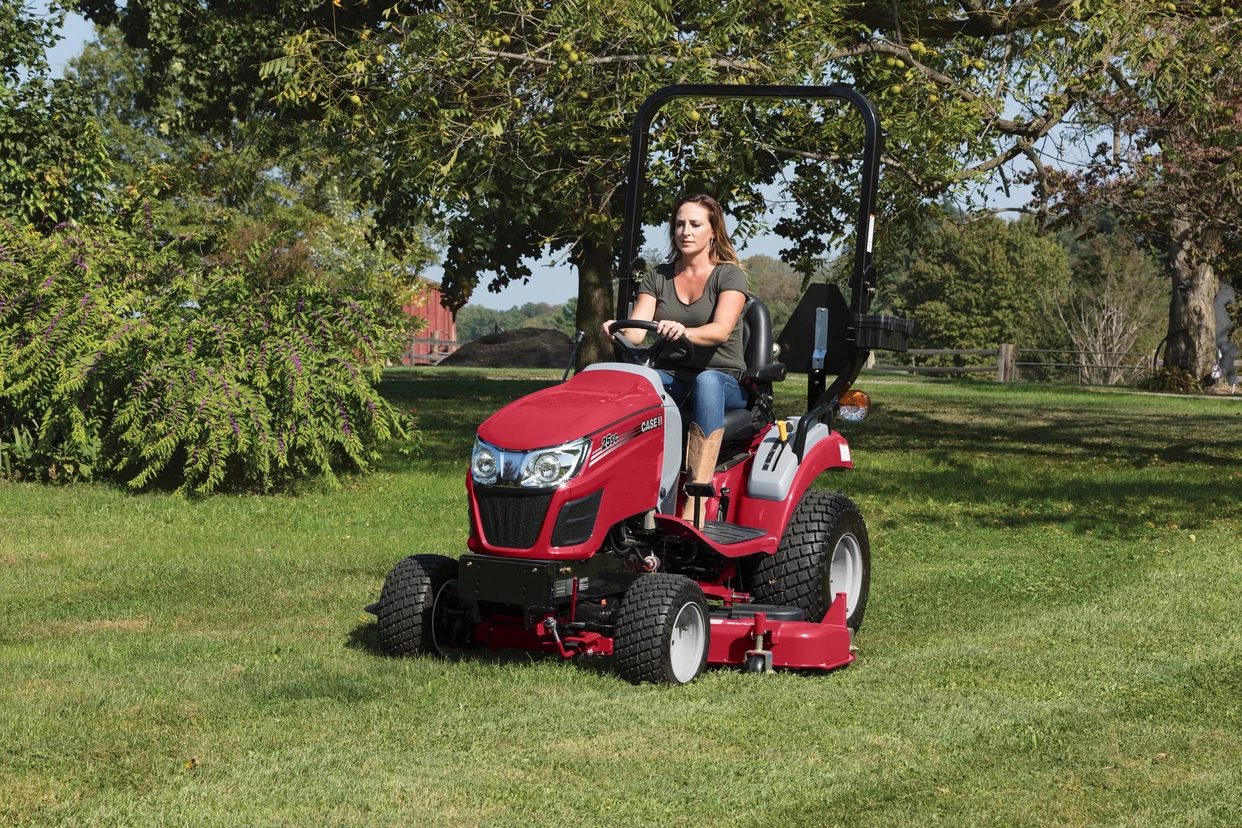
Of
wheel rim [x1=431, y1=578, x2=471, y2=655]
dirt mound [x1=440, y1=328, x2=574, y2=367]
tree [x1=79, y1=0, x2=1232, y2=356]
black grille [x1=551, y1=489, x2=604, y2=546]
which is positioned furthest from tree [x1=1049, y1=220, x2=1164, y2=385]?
black grille [x1=551, y1=489, x2=604, y2=546]

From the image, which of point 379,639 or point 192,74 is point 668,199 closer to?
point 192,74

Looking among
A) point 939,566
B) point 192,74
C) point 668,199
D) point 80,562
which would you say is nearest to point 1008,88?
point 668,199

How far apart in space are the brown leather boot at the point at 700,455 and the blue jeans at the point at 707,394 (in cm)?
3

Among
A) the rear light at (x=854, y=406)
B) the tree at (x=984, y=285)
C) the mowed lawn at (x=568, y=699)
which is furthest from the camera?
the tree at (x=984, y=285)

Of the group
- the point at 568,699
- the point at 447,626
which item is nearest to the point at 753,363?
the point at 447,626

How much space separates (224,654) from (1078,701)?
352 cm

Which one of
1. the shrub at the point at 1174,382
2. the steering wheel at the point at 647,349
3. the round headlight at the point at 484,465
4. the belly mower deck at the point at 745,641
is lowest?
the belly mower deck at the point at 745,641

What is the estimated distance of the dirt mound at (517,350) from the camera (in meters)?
39.2

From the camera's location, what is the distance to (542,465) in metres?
5.88

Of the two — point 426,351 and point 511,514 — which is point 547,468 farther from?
point 426,351

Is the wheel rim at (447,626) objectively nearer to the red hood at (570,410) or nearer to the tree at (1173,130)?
the red hood at (570,410)

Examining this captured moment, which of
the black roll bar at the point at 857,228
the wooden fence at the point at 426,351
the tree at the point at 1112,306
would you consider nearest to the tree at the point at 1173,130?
the black roll bar at the point at 857,228

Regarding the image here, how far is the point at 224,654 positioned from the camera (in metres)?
6.45

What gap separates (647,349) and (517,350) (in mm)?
33397
